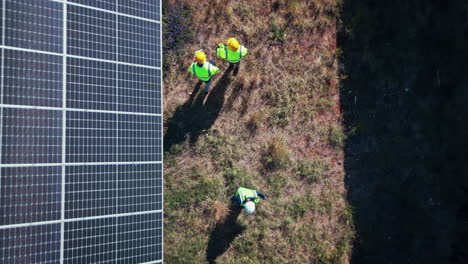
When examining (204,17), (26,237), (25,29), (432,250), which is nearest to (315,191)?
(432,250)

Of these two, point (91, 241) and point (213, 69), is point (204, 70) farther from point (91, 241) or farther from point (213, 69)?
point (91, 241)

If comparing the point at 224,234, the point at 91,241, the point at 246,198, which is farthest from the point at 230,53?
the point at 91,241

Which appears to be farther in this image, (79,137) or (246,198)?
(246,198)

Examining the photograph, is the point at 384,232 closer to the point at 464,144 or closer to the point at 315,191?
the point at 315,191

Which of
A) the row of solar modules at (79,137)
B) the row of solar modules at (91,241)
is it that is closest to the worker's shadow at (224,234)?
the row of solar modules at (91,241)

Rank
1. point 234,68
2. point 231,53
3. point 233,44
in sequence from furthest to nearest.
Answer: point 234,68, point 231,53, point 233,44

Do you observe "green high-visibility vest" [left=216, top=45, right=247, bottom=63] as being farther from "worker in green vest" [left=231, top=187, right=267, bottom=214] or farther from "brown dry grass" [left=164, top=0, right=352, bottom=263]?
"worker in green vest" [left=231, top=187, right=267, bottom=214]

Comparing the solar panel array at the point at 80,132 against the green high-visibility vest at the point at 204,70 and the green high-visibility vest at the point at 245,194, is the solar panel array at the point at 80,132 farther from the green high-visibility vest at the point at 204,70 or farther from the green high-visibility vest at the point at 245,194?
the green high-visibility vest at the point at 245,194
